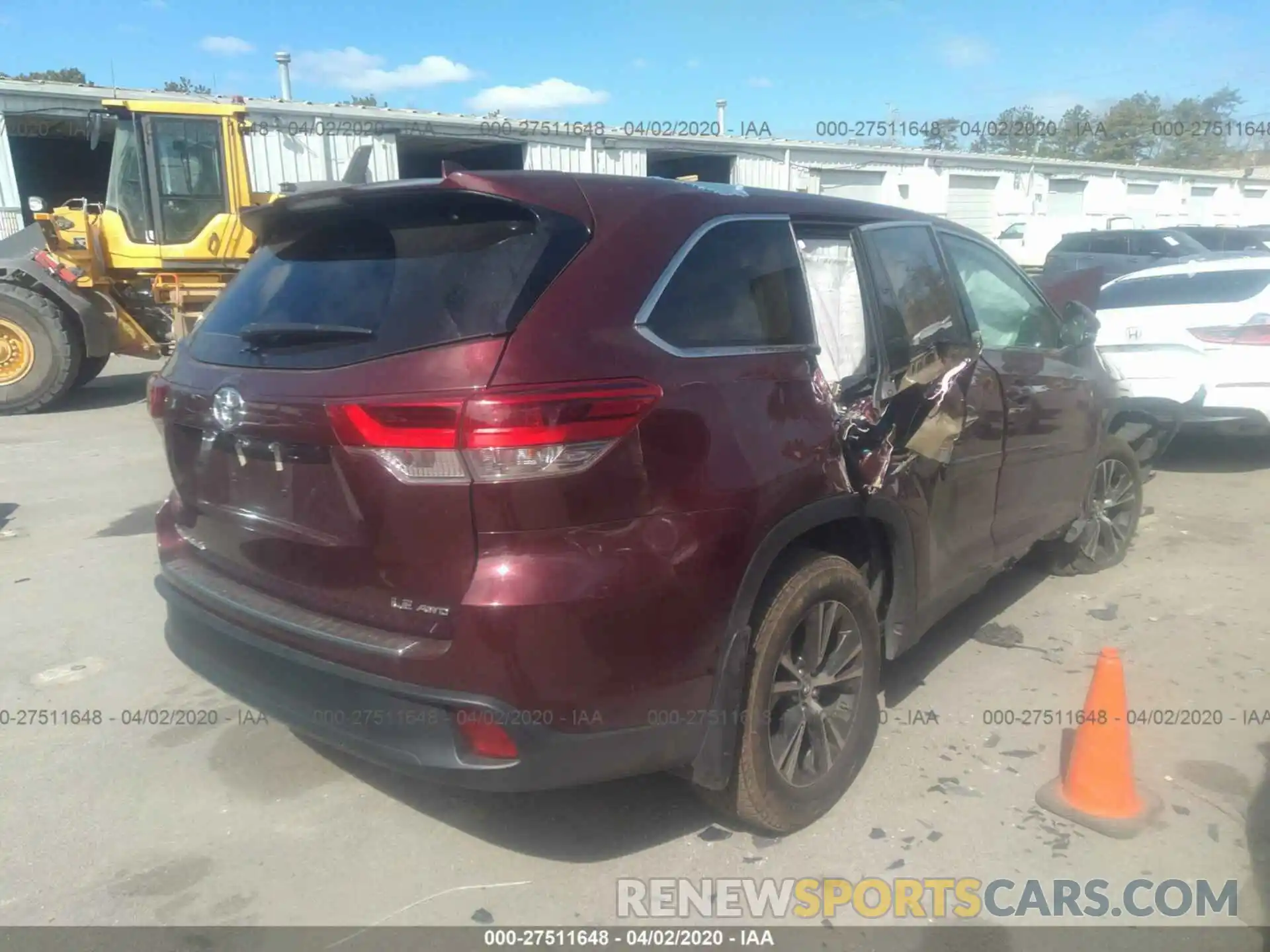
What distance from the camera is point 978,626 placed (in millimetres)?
4711

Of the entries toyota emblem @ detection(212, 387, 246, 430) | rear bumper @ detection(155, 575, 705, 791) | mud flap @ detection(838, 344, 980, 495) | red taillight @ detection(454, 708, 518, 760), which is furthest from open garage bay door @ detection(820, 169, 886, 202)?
red taillight @ detection(454, 708, 518, 760)

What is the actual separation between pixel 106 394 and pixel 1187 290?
471 inches

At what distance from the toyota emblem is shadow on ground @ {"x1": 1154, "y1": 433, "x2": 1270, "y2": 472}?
7454 mm

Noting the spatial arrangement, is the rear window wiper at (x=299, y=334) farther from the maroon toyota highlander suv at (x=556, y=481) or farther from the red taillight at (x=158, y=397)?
the red taillight at (x=158, y=397)

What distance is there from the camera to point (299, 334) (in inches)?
104

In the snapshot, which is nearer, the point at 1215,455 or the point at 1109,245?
the point at 1215,455

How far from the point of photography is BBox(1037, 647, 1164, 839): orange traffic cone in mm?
3104

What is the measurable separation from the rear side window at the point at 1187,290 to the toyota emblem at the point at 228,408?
273 inches

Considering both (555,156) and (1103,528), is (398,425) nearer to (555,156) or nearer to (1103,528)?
(1103,528)

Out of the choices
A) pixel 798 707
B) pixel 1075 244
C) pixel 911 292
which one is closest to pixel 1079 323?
pixel 911 292

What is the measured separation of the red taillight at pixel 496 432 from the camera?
88.2 inches

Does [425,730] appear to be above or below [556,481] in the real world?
below

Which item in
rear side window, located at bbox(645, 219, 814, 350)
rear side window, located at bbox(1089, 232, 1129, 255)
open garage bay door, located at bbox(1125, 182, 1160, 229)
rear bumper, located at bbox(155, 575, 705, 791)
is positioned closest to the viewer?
rear bumper, located at bbox(155, 575, 705, 791)

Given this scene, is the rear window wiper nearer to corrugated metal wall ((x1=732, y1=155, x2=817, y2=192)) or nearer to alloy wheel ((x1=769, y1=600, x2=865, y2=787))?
alloy wheel ((x1=769, y1=600, x2=865, y2=787))
